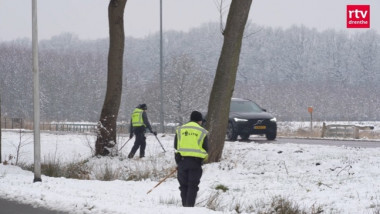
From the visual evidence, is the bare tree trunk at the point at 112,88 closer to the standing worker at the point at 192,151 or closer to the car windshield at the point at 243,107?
the car windshield at the point at 243,107

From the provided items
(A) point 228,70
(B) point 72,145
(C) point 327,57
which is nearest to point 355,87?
(C) point 327,57

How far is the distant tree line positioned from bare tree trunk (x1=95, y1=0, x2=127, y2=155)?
44385 mm

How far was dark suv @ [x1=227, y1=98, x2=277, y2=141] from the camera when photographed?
22594 mm

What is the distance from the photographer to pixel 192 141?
31.9 feet

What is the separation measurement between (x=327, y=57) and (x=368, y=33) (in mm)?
11795

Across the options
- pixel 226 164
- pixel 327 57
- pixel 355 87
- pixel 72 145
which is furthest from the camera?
pixel 327 57

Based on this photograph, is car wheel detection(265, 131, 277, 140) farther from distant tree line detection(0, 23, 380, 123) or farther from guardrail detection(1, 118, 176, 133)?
distant tree line detection(0, 23, 380, 123)

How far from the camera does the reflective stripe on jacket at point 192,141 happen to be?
9.70 m

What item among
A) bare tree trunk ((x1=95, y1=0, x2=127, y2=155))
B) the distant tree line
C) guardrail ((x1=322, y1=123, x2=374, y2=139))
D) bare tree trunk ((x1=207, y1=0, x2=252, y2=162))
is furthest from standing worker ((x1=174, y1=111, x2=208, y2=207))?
the distant tree line

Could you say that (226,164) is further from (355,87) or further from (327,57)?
(327,57)

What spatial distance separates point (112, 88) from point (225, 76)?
441cm

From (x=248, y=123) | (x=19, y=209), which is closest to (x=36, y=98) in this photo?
(x=19, y=209)

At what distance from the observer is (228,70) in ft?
52.1

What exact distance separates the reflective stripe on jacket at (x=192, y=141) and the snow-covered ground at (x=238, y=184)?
90cm
